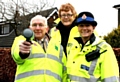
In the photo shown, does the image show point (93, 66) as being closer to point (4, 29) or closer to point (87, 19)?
point (87, 19)

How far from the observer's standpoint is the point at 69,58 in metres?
3.82

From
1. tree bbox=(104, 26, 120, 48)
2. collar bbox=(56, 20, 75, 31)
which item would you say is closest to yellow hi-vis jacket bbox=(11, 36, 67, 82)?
collar bbox=(56, 20, 75, 31)

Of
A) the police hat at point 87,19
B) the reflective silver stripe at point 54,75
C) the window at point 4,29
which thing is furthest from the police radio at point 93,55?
the window at point 4,29

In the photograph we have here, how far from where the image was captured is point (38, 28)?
12.6 feet

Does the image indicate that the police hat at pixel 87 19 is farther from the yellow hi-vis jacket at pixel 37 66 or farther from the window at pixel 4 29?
the window at pixel 4 29

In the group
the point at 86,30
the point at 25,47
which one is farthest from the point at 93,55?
the point at 25,47

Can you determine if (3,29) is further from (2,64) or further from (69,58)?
(69,58)

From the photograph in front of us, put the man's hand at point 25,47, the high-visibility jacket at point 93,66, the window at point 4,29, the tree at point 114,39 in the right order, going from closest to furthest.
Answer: the man's hand at point 25,47 < the high-visibility jacket at point 93,66 < the tree at point 114,39 < the window at point 4,29

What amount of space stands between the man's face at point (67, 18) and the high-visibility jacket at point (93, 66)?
83cm

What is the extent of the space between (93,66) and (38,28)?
2.68ft

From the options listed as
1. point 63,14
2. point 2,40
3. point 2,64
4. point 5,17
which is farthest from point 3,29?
point 63,14

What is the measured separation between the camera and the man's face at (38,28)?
383 cm

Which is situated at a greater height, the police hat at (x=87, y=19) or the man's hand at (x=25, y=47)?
the police hat at (x=87, y=19)

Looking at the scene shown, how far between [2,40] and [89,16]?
1345 inches
